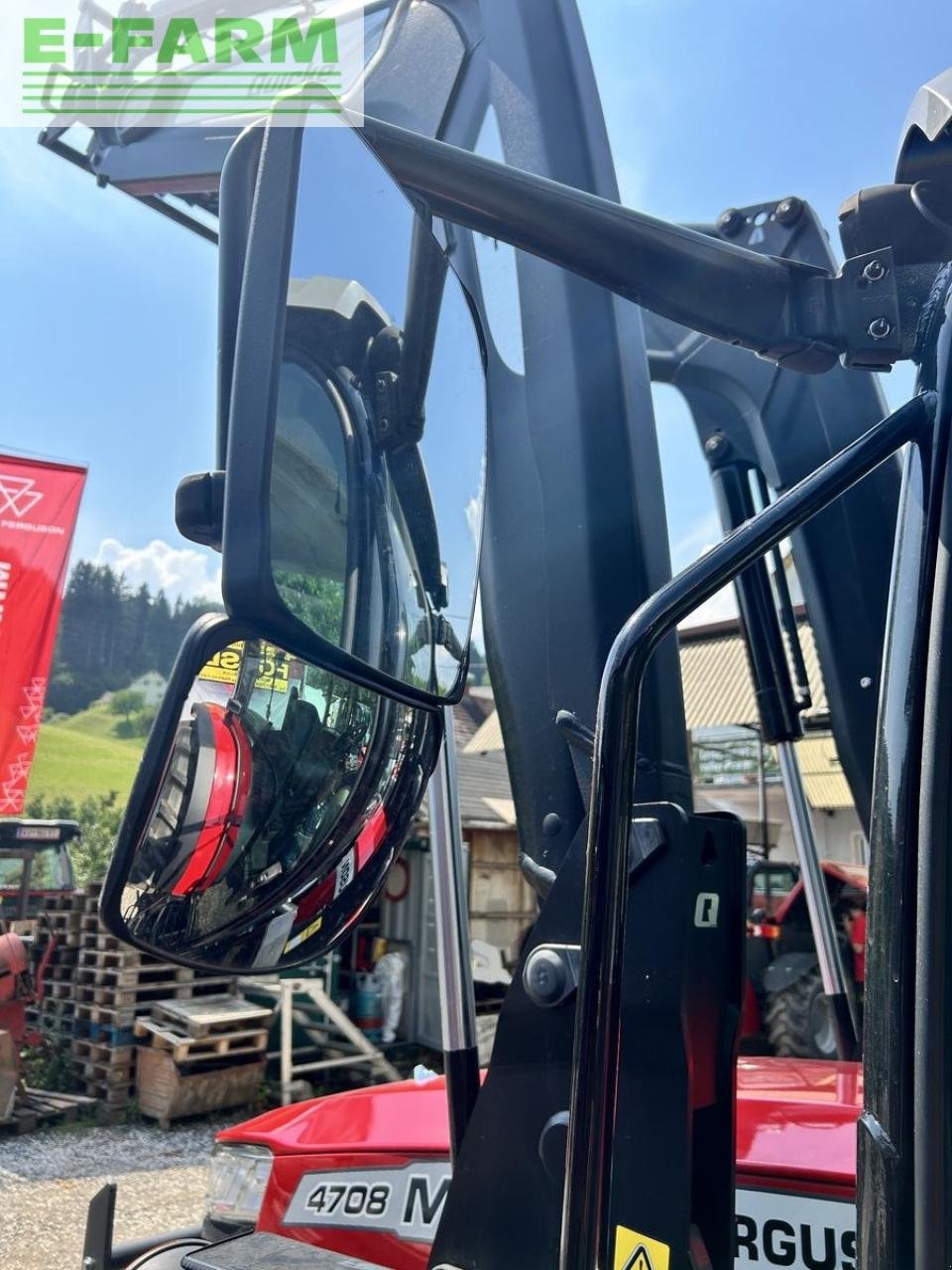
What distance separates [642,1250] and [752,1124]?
0.62 m

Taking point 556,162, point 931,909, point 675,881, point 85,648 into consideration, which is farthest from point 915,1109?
point 85,648

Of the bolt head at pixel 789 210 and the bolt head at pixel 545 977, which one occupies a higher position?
the bolt head at pixel 789 210

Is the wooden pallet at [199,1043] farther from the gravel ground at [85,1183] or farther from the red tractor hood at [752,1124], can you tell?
the red tractor hood at [752,1124]

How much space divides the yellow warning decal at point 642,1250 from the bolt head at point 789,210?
81.5 inches

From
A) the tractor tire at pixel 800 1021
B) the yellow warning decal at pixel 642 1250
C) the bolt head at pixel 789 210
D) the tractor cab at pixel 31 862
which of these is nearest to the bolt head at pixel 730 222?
the bolt head at pixel 789 210

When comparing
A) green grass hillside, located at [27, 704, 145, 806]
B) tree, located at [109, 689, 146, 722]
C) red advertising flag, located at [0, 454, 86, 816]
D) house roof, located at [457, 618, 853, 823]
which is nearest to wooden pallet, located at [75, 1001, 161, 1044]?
red advertising flag, located at [0, 454, 86, 816]

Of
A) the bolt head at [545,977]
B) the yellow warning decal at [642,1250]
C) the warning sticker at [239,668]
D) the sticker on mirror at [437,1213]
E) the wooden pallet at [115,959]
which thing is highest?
the warning sticker at [239,668]

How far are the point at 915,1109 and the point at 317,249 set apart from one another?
0.96m

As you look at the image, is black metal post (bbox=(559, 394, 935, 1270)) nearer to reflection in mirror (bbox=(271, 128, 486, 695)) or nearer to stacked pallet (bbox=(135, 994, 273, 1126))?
reflection in mirror (bbox=(271, 128, 486, 695))

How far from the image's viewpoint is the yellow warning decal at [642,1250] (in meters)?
1.13

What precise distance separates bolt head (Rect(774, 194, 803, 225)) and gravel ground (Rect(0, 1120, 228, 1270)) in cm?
527

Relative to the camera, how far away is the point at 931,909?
93 centimetres

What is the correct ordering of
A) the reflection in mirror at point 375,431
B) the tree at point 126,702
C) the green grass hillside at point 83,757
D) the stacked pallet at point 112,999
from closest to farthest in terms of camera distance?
1. the reflection in mirror at point 375,431
2. the stacked pallet at point 112,999
3. the green grass hillside at point 83,757
4. the tree at point 126,702

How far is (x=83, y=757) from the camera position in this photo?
4822cm
